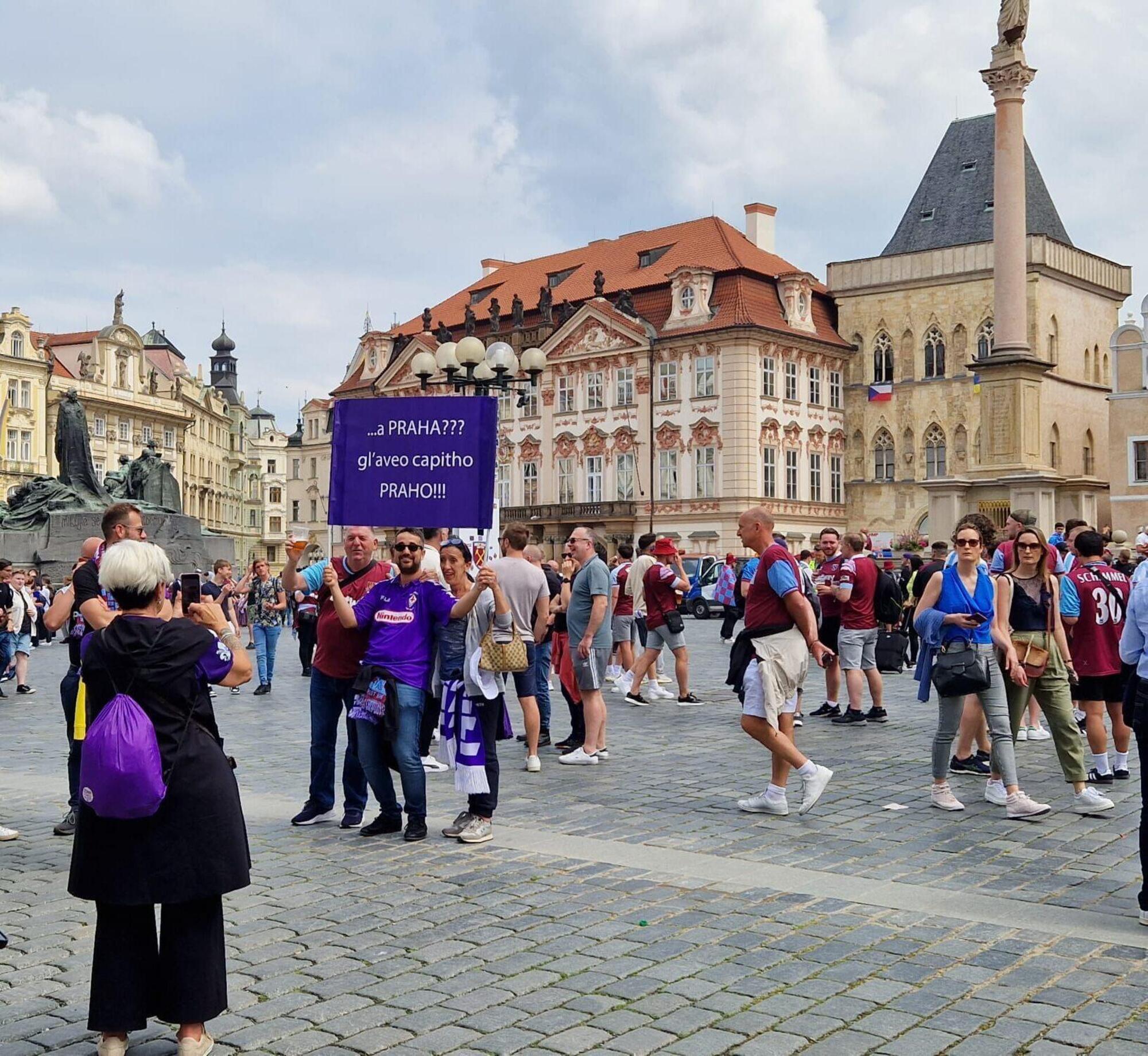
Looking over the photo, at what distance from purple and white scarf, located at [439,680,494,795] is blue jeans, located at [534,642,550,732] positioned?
10.8 feet

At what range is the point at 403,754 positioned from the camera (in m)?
7.85

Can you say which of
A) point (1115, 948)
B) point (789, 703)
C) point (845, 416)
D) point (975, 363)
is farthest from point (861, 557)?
point (845, 416)

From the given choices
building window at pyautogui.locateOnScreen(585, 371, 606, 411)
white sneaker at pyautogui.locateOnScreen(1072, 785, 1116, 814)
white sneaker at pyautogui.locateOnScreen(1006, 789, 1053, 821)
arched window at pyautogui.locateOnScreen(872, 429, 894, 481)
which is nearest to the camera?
white sneaker at pyautogui.locateOnScreen(1006, 789, 1053, 821)

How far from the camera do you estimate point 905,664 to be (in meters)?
21.1

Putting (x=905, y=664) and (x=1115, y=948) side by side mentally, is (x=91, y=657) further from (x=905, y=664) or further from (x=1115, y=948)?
(x=905, y=664)

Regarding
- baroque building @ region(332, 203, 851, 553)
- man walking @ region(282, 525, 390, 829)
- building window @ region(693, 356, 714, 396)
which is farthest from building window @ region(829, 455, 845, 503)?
man walking @ region(282, 525, 390, 829)

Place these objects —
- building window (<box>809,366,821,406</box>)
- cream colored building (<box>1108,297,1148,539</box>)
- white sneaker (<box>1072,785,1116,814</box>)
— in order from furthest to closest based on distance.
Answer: building window (<box>809,366,821,406</box>)
cream colored building (<box>1108,297,1148,539</box>)
white sneaker (<box>1072,785,1116,814</box>)

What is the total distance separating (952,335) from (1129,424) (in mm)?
7133

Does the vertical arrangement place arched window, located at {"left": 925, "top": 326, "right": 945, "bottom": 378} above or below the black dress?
above

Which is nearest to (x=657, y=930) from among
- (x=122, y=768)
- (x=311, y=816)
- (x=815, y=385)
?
(x=122, y=768)

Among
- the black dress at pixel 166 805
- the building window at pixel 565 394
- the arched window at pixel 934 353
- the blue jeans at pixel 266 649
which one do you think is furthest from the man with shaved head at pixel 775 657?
the building window at pixel 565 394

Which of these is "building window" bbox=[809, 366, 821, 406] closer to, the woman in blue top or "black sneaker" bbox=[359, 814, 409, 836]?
the woman in blue top

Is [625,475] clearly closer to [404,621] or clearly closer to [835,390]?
[835,390]

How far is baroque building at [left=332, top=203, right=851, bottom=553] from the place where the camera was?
53.0m
